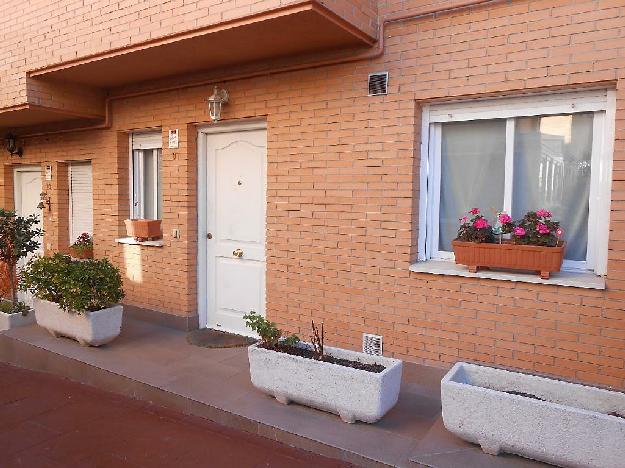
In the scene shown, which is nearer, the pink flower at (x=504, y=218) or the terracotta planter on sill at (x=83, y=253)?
the pink flower at (x=504, y=218)

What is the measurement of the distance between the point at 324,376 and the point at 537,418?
1471 millimetres

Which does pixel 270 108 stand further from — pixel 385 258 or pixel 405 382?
pixel 405 382

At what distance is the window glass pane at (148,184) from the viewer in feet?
22.9

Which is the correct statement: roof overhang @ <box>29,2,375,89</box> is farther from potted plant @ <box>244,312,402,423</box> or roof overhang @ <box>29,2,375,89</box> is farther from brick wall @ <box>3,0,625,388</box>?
potted plant @ <box>244,312,402,423</box>

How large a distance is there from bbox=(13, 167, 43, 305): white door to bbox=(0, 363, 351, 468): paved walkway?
4801 millimetres

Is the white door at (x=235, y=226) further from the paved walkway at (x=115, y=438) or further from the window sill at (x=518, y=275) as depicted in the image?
the window sill at (x=518, y=275)

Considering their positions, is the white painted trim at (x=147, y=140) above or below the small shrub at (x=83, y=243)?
above

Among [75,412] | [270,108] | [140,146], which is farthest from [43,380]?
[270,108]

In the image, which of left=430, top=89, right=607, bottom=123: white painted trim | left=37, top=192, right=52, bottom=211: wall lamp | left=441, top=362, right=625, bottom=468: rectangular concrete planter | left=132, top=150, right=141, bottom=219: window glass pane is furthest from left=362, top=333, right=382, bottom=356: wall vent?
left=37, top=192, right=52, bottom=211: wall lamp

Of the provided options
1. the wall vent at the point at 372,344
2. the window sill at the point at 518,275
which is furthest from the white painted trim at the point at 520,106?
the wall vent at the point at 372,344

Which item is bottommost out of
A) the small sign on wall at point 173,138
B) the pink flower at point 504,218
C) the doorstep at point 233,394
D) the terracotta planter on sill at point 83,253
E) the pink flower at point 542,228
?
the doorstep at point 233,394

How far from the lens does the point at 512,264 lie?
4.04 meters

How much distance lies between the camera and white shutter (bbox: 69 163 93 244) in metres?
7.82

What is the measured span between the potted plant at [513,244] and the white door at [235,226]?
243 cm
